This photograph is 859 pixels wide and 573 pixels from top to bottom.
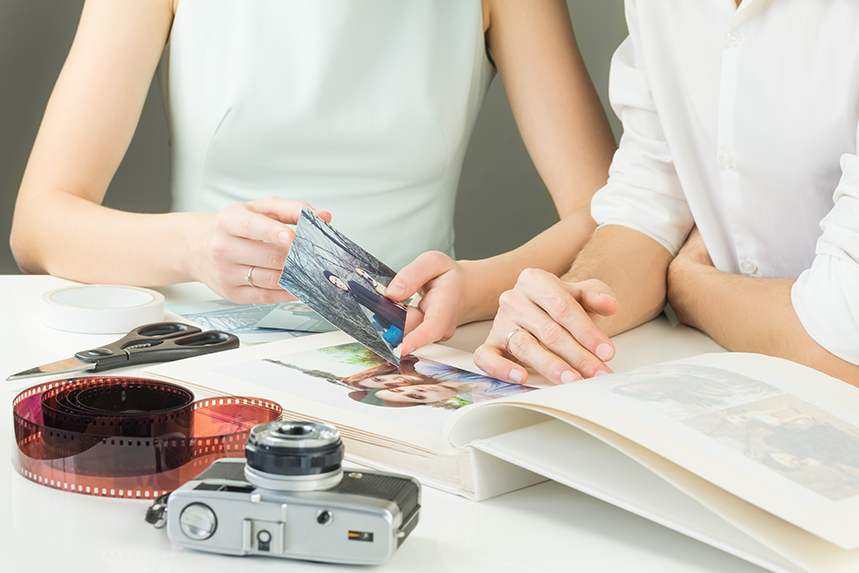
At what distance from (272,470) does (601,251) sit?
2.63ft

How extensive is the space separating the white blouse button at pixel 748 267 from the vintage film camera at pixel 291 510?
34.8 inches

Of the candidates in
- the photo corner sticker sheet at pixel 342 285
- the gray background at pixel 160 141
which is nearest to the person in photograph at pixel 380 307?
the photo corner sticker sheet at pixel 342 285

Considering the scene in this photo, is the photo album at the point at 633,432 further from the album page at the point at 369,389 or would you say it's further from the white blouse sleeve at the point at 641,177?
the white blouse sleeve at the point at 641,177

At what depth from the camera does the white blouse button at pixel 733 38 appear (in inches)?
40.5

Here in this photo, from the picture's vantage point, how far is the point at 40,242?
1.14 m

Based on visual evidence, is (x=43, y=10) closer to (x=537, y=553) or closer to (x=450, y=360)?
(x=450, y=360)

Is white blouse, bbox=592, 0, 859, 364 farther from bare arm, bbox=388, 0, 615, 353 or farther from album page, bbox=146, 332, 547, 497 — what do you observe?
album page, bbox=146, 332, 547, 497

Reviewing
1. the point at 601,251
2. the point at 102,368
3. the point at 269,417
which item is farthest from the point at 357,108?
the point at 269,417

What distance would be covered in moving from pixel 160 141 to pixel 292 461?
4.56ft

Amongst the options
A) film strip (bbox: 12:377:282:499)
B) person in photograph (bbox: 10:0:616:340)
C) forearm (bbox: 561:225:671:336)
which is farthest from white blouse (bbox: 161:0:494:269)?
film strip (bbox: 12:377:282:499)

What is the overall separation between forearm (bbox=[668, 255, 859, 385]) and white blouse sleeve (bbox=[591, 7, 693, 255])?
0.46 ft

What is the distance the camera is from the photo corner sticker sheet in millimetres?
722

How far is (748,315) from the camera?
3.00ft

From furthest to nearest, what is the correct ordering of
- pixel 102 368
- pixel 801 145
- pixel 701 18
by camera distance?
pixel 701 18 < pixel 801 145 < pixel 102 368
